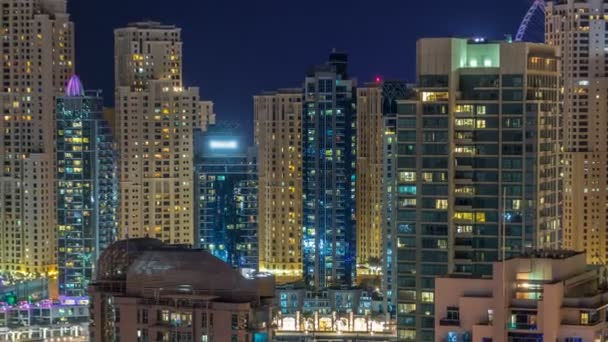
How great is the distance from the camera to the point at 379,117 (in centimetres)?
7012

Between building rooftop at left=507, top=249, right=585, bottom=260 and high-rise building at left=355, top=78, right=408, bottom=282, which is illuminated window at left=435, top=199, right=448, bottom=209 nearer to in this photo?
building rooftop at left=507, top=249, right=585, bottom=260

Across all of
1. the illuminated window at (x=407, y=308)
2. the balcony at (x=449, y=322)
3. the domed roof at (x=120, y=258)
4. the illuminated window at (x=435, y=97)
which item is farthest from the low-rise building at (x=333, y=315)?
the balcony at (x=449, y=322)

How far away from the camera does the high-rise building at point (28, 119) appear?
65.6 m

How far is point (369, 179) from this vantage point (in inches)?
2744

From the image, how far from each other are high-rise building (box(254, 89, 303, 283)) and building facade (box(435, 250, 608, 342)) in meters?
47.4

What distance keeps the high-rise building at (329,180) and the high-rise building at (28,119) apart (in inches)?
445

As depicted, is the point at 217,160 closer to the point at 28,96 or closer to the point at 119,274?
the point at 28,96

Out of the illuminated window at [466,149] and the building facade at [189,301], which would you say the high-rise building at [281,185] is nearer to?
the illuminated window at [466,149]

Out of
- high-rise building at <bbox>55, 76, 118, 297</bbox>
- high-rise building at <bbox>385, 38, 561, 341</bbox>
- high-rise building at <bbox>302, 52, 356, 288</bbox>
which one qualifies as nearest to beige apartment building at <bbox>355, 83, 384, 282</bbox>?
high-rise building at <bbox>302, 52, 356, 288</bbox>

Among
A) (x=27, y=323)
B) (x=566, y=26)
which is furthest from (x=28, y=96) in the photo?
(x=566, y=26)

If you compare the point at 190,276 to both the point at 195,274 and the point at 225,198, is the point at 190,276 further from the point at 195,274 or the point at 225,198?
the point at 225,198

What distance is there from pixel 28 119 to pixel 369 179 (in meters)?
15.8

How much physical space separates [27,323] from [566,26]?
25.1m

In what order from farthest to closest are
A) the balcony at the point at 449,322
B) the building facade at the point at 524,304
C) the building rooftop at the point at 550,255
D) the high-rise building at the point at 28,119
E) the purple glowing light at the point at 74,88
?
the high-rise building at the point at 28,119 < the purple glowing light at the point at 74,88 < the building rooftop at the point at 550,255 < the balcony at the point at 449,322 < the building facade at the point at 524,304
